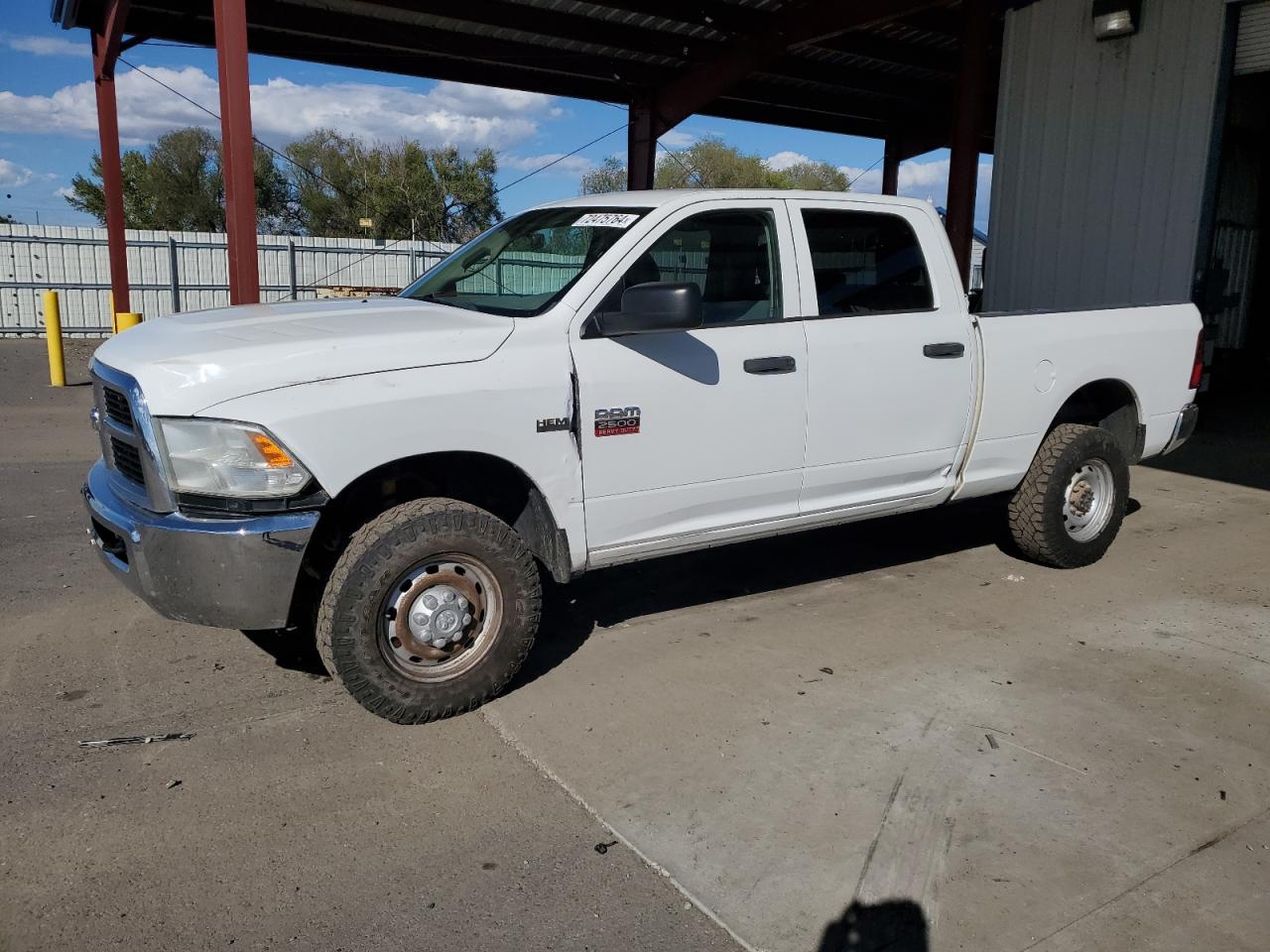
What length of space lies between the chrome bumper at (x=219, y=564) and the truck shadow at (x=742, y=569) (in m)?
1.15

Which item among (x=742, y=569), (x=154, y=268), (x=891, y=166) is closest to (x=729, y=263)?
(x=742, y=569)

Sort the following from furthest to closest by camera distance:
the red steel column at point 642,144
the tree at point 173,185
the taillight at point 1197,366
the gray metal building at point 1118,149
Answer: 1. the tree at point 173,185
2. the red steel column at point 642,144
3. the gray metal building at point 1118,149
4. the taillight at point 1197,366

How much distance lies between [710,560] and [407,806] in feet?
10.3

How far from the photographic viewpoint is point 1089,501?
20.2ft

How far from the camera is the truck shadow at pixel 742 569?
512 cm

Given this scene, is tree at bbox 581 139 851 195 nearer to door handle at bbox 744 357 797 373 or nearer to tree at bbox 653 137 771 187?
tree at bbox 653 137 771 187

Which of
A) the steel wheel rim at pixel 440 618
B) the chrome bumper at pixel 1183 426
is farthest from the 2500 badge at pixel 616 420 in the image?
the chrome bumper at pixel 1183 426

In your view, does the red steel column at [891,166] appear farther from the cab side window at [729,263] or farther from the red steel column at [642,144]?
the cab side window at [729,263]

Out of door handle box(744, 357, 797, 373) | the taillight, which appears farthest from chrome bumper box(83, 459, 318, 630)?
the taillight

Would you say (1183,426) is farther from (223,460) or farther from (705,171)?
(705,171)

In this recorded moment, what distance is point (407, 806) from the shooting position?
11.2ft

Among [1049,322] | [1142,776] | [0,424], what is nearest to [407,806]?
[1142,776]

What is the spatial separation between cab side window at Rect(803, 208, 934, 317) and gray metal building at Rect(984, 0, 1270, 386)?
5246 mm

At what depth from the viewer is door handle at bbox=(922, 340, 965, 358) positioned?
202 inches
